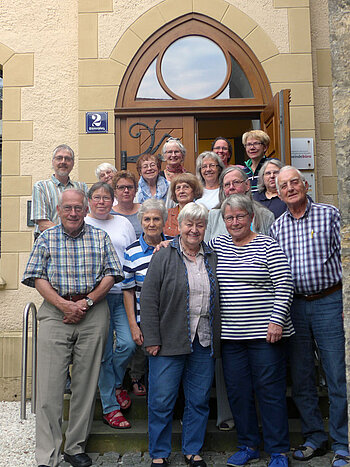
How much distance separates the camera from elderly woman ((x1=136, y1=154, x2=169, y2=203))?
15.8 ft

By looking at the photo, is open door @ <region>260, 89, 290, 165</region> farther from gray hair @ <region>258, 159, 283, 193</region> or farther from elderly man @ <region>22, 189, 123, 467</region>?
elderly man @ <region>22, 189, 123, 467</region>

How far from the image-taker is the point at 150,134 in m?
6.24

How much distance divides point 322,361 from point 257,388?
Answer: 469 millimetres

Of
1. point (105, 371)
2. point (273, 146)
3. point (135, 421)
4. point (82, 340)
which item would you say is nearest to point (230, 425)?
point (135, 421)

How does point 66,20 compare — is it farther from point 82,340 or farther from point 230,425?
point 230,425

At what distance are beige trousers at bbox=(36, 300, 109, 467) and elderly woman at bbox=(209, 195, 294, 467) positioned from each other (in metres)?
0.89

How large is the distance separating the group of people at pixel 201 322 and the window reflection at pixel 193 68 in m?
2.85

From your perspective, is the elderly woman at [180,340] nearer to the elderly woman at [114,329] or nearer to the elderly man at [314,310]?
the elderly woman at [114,329]

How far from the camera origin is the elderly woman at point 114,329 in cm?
387

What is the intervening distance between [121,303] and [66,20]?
13.0 ft

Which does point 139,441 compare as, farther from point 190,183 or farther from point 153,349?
point 190,183

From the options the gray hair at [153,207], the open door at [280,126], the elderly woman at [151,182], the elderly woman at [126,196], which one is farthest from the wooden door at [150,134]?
the gray hair at [153,207]

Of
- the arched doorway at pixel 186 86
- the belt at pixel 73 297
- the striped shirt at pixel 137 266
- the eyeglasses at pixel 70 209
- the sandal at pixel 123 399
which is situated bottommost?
the sandal at pixel 123 399

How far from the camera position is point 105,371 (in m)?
3.89
